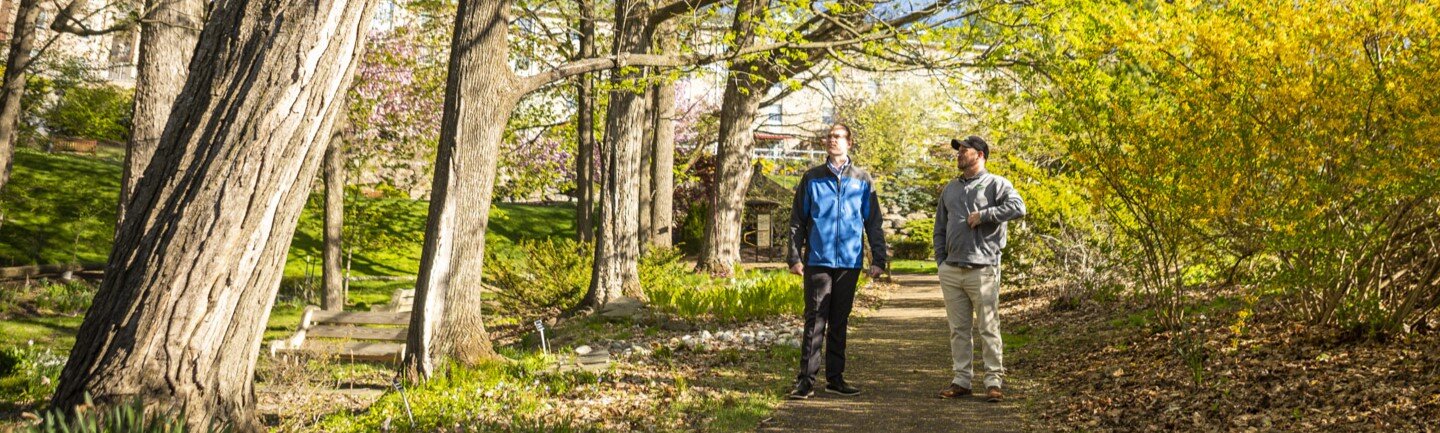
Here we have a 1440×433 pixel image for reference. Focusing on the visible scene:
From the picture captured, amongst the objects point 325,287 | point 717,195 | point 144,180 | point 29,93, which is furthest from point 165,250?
point 29,93

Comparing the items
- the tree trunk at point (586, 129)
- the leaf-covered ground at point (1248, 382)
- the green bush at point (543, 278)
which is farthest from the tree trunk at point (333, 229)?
the leaf-covered ground at point (1248, 382)

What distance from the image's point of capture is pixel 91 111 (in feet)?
88.2

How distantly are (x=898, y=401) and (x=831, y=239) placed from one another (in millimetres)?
1136

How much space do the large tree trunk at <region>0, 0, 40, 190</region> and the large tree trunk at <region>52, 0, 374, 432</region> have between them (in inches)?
398

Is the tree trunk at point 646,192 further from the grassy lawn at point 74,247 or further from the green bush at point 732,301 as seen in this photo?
the green bush at point 732,301

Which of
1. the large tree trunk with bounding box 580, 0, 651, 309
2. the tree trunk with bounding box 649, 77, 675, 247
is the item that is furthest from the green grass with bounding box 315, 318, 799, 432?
the tree trunk with bounding box 649, 77, 675, 247

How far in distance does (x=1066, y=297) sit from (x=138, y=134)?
387 inches

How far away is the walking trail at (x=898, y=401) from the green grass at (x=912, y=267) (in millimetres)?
14968

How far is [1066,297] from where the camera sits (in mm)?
12758

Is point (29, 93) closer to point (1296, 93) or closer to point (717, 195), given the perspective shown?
point (717, 195)

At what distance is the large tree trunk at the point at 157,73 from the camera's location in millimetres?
8875

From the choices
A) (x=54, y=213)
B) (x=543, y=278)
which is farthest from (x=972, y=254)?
(x=54, y=213)

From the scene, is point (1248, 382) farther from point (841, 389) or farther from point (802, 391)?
point (802, 391)

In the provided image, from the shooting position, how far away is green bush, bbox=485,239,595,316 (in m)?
14.8
